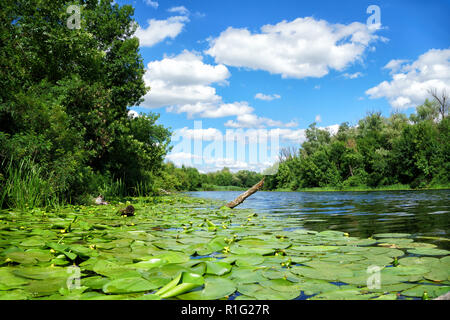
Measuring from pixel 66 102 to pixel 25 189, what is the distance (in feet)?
22.6

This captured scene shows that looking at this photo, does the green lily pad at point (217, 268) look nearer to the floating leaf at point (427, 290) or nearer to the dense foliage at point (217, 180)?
the floating leaf at point (427, 290)

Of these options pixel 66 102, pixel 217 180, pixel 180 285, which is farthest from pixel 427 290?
pixel 217 180

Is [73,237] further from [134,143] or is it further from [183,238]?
[134,143]

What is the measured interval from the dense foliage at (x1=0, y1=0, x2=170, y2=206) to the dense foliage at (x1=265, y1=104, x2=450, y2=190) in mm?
33576

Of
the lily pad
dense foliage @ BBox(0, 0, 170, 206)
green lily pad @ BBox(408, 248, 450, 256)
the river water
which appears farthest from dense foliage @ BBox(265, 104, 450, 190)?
the lily pad

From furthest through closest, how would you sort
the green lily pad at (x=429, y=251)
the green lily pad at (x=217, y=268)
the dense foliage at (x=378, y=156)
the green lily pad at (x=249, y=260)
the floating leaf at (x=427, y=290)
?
the dense foliage at (x=378, y=156), the green lily pad at (x=429, y=251), the green lily pad at (x=249, y=260), the green lily pad at (x=217, y=268), the floating leaf at (x=427, y=290)

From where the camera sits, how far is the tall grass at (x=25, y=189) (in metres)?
6.74

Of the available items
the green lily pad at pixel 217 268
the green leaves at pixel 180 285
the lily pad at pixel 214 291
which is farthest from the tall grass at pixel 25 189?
the lily pad at pixel 214 291

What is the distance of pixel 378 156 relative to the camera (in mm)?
41125

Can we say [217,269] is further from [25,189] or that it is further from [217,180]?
[217,180]

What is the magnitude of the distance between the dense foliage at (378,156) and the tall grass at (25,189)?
39.6 meters

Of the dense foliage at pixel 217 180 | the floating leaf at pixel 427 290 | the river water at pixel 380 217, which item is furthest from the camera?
the dense foliage at pixel 217 180
